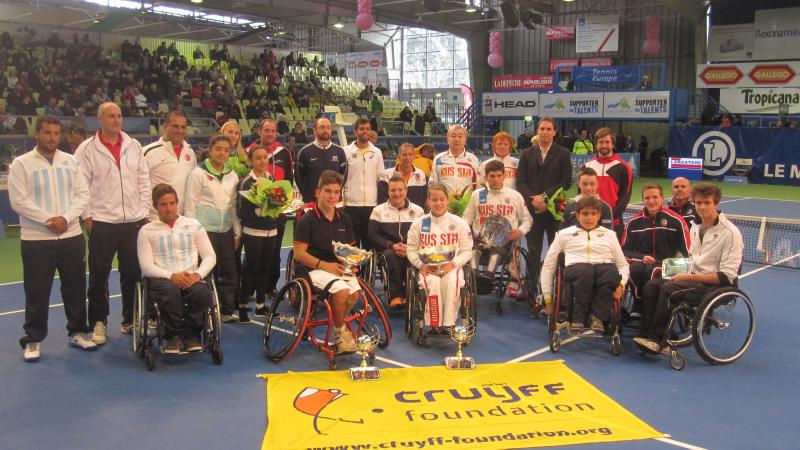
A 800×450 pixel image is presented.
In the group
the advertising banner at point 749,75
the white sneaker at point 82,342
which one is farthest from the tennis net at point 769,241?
the advertising banner at point 749,75

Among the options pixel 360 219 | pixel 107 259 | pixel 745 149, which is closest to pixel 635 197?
pixel 745 149

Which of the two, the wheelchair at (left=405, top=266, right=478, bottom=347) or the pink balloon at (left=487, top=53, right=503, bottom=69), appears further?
the pink balloon at (left=487, top=53, right=503, bottom=69)

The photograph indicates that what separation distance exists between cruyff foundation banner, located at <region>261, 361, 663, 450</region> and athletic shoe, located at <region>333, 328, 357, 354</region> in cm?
19

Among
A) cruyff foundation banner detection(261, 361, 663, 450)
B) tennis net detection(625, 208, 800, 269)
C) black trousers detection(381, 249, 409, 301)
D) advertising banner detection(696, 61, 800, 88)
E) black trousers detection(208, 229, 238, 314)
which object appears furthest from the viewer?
advertising banner detection(696, 61, 800, 88)

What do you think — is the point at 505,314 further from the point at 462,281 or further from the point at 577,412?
the point at 577,412

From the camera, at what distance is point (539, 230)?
21.0 ft

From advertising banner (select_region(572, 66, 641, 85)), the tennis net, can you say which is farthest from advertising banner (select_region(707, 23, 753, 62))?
the tennis net

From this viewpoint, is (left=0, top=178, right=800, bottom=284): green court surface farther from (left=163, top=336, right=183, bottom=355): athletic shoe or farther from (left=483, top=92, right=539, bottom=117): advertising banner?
(left=483, top=92, right=539, bottom=117): advertising banner

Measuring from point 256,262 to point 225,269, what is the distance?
10.8 inches

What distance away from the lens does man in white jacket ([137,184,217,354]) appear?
4.60 metres

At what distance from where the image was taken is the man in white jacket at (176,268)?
4.60 meters

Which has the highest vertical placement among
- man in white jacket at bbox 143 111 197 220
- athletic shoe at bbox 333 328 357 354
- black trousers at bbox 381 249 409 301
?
man in white jacket at bbox 143 111 197 220

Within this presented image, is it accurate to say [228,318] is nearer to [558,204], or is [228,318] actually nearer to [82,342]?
[82,342]

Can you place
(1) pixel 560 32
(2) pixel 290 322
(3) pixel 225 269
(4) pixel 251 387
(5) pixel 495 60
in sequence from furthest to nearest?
(5) pixel 495 60
(1) pixel 560 32
(3) pixel 225 269
(2) pixel 290 322
(4) pixel 251 387
